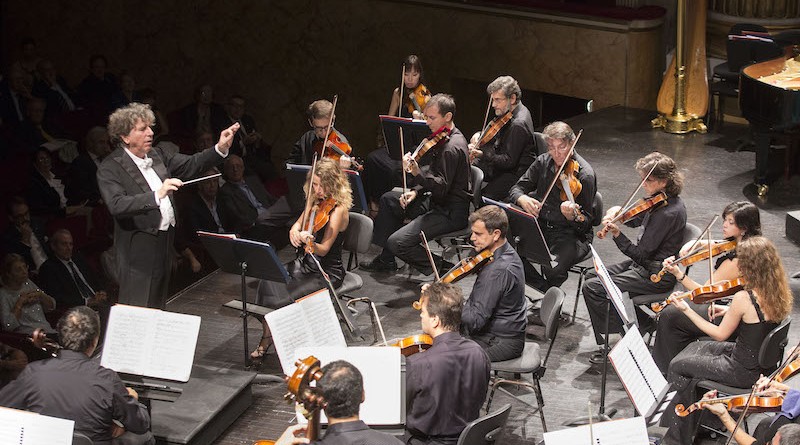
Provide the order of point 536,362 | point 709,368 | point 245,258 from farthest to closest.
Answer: point 245,258, point 536,362, point 709,368

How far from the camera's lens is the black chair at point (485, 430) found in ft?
16.3

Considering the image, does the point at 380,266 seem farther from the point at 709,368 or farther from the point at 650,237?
the point at 709,368

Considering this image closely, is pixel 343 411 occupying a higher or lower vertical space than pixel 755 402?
higher

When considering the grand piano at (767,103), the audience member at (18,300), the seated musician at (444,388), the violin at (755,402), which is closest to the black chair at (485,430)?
the seated musician at (444,388)

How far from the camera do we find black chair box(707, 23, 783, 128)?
10.6 m

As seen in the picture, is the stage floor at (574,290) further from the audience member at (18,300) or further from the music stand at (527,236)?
the audience member at (18,300)

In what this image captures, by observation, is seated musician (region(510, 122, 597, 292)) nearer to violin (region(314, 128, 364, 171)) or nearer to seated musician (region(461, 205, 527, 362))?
seated musician (region(461, 205, 527, 362))

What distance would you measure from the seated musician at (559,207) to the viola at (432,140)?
71 centimetres

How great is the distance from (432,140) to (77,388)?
11.8 ft

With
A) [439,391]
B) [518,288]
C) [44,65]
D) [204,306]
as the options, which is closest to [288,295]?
[204,306]

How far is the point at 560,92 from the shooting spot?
12.3 meters

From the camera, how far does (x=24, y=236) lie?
28.8 ft

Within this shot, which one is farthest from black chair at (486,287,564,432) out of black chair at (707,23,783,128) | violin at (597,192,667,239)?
black chair at (707,23,783,128)

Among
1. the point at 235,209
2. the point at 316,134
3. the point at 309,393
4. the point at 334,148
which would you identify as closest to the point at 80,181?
the point at 235,209
